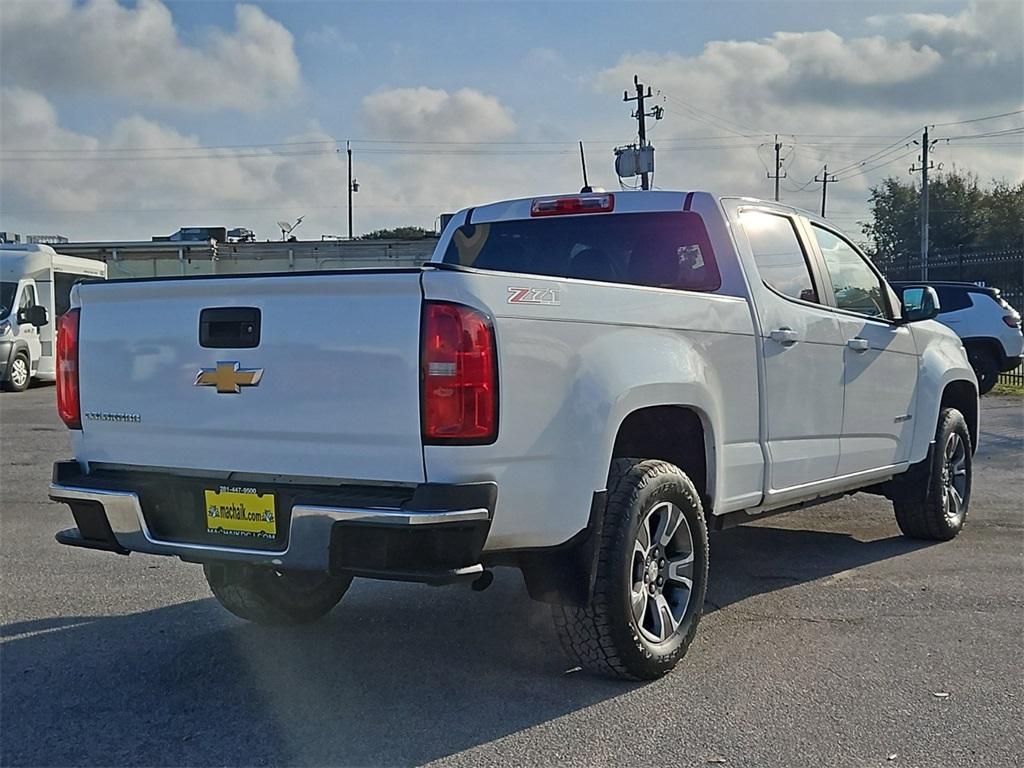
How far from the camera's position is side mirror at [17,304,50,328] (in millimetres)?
19328

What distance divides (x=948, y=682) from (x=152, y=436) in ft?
10.6

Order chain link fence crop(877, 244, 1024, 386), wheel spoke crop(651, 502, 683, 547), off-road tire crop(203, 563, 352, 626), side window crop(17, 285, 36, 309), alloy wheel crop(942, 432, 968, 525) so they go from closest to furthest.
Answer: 1. wheel spoke crop(651, 502, 683, 547)
2. off-road tire crop(203, 563, 352, 626)
3. alloy wheel crop(942, 432, 968, 525)
4. chain link fence crop(877, 244, 1024, 386)
5. side window crop(17, 285, 36, 309)

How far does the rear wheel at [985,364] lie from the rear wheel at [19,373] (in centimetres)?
1590

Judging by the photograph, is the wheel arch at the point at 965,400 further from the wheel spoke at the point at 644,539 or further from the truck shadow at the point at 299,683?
the wheel spoke at the point at 644,539

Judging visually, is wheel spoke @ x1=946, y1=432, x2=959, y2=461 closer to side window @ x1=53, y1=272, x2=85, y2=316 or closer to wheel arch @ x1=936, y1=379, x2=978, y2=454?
wheel arch @ x1=936, y1=379, x2=978, y2=454

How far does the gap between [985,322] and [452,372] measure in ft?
48.2

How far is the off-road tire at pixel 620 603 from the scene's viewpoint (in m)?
4.08

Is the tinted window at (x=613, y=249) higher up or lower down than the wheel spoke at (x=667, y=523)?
higher up

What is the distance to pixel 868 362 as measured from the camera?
6098 millimetres

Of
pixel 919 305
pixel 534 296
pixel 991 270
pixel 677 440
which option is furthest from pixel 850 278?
pixel 991 270

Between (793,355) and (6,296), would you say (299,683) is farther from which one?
(6,296)

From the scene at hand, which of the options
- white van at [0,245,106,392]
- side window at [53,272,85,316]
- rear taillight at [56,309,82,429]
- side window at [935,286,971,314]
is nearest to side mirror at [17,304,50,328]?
white van at [0,245,106,392]

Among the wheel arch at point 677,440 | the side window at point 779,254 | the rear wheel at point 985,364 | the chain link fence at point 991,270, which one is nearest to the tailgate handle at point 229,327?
the wheel arch at point 677,440

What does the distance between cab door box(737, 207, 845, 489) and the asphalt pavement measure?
76cm
